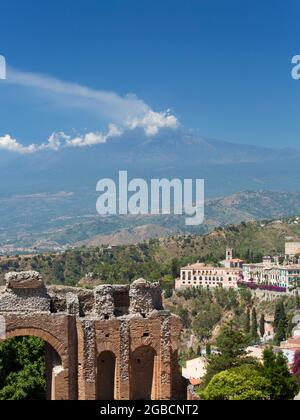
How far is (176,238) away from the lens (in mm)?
176625

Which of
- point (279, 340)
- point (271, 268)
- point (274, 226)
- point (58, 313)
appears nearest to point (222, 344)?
point (58, 313)

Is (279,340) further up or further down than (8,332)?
further down

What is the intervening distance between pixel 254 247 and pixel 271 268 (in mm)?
38155

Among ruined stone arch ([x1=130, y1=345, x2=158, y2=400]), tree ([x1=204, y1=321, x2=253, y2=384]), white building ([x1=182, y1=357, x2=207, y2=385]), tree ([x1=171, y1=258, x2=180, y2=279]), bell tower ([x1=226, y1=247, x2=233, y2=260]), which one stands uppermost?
bell tower ([x1=226, y1=247, x2=233, y2=260])

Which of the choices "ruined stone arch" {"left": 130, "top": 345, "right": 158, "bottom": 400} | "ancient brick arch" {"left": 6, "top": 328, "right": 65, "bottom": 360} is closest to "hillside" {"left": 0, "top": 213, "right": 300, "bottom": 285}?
"ruined stone arch" {"left": 130, "top": 345, "right": 158, "bottom": 400}

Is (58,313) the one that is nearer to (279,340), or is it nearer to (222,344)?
(222,344)

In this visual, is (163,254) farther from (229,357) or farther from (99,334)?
(99,334)

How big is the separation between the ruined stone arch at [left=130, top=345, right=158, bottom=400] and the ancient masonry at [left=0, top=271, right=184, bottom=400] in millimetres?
41

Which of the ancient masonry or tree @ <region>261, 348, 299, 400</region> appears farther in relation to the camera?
tree @ <region>261, 348, 299, 400</region>

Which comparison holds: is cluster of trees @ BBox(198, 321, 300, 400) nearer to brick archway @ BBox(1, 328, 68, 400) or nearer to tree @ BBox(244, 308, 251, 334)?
brick archway @ BBox(1, 328, 68, 400)

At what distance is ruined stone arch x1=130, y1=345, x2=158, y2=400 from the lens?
27219 millimetres

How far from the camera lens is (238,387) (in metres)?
35.8

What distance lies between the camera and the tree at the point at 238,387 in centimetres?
3584

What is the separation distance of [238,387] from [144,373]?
10.3 metres
